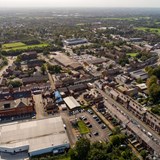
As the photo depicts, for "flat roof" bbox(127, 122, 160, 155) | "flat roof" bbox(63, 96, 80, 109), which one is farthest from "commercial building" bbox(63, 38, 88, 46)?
"flat roof" bbox(127, 122, 160, 155)

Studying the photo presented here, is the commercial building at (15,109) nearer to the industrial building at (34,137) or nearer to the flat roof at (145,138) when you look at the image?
the industrial building at (34,137)

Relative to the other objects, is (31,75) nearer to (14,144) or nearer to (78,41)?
(14,144)

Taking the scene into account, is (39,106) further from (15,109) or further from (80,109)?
(80,109)

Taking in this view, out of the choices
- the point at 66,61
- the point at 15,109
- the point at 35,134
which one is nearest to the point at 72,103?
the point at 15,109

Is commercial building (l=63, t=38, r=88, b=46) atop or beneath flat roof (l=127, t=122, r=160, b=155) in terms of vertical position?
beneath

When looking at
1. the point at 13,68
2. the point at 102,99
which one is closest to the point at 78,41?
the point at 13,68

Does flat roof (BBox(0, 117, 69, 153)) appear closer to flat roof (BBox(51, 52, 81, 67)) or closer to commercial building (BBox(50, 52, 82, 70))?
commercial building (BBox(50, 52, 82, 70))

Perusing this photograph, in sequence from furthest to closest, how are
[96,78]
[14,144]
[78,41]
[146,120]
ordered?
[78,41] < [96,78] < [146,120] < [14,144]
